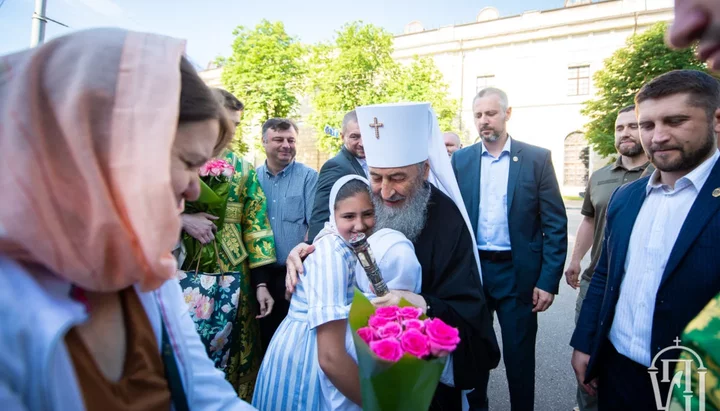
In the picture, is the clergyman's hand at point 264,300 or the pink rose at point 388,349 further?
the clergyman's hand at point 264,300

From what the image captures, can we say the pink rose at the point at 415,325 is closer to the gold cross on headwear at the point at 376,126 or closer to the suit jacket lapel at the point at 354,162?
the gold cross on headwear at the point at 376,126

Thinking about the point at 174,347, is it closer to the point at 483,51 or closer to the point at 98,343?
the point at 98,343

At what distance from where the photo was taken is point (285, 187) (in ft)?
14.1

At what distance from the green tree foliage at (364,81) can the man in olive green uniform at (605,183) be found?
19.7 meters

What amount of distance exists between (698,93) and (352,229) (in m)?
1.90

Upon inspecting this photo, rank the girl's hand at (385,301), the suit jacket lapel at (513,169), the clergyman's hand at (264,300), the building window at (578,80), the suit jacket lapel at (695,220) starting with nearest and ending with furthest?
the girl's hand at (385,301), the suit jacket lapel at (695,220), the clergyman's hand at (264,300), the suit jacket lapel at (513,169), the building window at (578,80)

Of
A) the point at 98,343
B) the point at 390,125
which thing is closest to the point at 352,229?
the point at 390,125

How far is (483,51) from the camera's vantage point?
30406mm

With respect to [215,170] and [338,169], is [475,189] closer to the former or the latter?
[338,169]

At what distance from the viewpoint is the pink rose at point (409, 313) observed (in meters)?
Result: 1.19

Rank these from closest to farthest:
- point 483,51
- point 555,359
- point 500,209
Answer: point 500,209 → point 555,359 → point 483,51

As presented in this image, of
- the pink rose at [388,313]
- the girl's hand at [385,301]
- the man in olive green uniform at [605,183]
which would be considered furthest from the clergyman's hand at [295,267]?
the man in olive green uniform at [605,183]

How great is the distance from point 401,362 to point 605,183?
11.3ft

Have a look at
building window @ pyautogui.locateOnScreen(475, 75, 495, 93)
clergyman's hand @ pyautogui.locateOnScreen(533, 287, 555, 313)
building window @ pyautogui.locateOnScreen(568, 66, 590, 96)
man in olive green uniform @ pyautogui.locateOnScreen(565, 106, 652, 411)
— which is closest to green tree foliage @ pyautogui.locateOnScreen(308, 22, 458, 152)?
building window @ pyautogui.locateOnScreen(475, 75, 495, 93)
